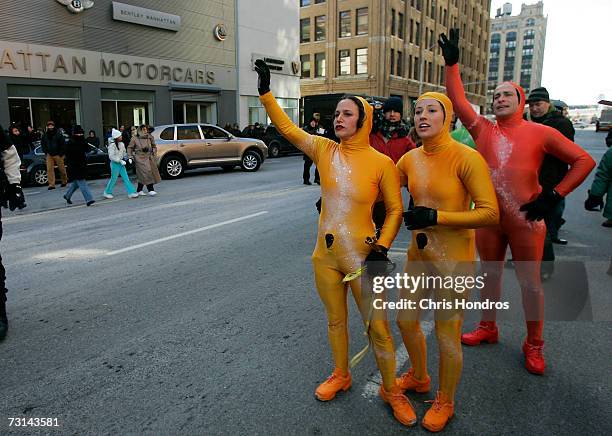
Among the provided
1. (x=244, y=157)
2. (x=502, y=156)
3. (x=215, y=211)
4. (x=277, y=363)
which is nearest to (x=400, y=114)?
(x=502, y=156)

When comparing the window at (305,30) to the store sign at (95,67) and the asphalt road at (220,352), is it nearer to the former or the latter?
the store sign at (95,67)

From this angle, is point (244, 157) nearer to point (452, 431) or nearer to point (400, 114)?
point (400, 114)

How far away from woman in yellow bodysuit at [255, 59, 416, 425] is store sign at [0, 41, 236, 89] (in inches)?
767

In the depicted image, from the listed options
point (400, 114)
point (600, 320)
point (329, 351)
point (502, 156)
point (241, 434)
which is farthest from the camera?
point (400, 114)

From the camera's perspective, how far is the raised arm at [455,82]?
3.09 m

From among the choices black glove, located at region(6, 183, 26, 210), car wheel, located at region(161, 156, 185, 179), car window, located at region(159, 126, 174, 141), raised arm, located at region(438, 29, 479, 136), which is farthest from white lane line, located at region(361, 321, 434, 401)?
car window, located at region(159, 126, 174, 141)

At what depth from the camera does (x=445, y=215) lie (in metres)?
2.53

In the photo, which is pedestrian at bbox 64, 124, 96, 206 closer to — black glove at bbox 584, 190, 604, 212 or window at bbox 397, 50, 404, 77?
black glove at bbox 584, 190, 604, 212

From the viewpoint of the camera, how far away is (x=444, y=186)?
2674 mm

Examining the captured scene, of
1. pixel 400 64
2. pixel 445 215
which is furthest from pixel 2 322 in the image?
pixel 400 64

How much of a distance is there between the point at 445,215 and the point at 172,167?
45.5ft

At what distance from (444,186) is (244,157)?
15.0m

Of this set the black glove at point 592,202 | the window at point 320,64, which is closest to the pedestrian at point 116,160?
the black glove at point 592,202

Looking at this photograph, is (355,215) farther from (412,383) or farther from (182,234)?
(182,234)
